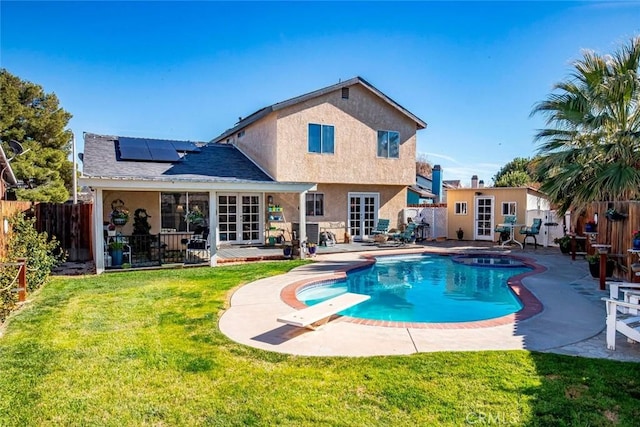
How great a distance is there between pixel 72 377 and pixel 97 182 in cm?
816

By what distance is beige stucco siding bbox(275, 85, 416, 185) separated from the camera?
1747 cm

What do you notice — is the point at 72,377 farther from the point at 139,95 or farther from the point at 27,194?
the point at 27,194

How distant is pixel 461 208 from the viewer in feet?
74.4

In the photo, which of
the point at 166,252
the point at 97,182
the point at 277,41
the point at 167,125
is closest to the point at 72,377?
the point at 97,182

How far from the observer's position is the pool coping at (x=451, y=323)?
23.0 feet

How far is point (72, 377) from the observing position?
481 cm

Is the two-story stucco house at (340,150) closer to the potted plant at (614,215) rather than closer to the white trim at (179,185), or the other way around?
the white trim at (179,185)

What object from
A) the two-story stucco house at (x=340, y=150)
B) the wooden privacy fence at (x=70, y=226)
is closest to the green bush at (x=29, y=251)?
the wooden privacy fence at (x=70, y=226)

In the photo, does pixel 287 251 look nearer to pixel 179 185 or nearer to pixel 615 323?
pixel 179 185

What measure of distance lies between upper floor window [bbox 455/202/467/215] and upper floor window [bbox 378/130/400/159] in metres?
5.20

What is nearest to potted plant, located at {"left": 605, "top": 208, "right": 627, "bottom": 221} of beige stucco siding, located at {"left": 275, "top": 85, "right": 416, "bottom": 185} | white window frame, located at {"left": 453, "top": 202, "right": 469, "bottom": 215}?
beige stucco siding, located at {"left": 275, "top": 85, "right": 416, "bottom": 185}

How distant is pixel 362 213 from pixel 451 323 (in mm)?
13596

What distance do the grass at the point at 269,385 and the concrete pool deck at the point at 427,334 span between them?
356mm

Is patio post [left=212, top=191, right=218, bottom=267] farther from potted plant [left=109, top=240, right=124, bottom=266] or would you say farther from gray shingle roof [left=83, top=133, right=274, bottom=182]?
potted plant [left=109, top=240, right=124, bottom=266]
